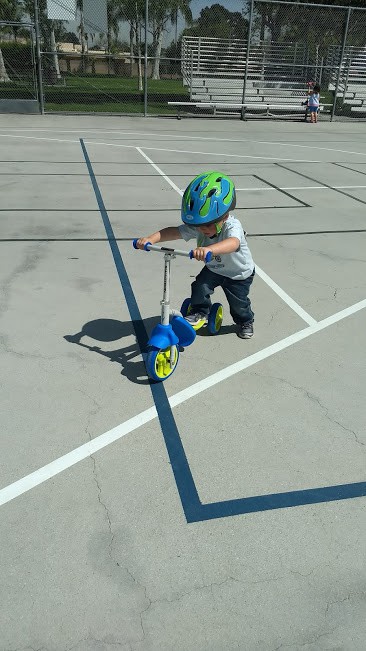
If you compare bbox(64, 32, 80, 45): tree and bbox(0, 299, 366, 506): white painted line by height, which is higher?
bbox(64, 32, 80, 45): tree

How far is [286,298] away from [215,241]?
153 cm

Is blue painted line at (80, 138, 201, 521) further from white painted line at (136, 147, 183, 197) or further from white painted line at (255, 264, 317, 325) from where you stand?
white painted line at (136, 147, 183, 197)

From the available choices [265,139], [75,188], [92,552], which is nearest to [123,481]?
[92,552]

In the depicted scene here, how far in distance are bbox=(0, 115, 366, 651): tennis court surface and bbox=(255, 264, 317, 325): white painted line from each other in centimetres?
3

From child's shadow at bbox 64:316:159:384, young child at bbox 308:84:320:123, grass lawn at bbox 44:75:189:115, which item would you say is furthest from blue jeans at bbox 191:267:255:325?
grass lawn at bbox 44:75:189:115

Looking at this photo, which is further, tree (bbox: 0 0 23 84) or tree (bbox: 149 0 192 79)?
tree (bbox: 0 0 23 84)

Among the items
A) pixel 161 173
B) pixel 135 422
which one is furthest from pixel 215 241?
pixel 161 173

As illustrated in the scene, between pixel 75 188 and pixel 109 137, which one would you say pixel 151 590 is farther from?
pixel 109 137

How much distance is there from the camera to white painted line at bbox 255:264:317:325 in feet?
15.5

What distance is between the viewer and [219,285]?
4.20m

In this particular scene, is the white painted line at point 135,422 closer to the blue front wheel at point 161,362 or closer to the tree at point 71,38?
the blue front wheel at point 161,362

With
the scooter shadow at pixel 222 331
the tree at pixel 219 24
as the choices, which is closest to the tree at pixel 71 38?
the tree at pixel 219 24

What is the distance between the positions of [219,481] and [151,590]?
0.74 metres

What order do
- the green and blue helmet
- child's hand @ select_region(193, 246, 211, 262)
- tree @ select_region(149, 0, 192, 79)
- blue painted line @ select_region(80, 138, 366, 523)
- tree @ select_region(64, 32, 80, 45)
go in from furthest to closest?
tree @ select_region(149, 0, 192, 79) < tree @ select_region(64, 32, 80, 45) < the green and blue helmet < child's hand @ select_region(193, 246, 211, 262) < blue painted line @ select_region(80, 138, 366, 523)
